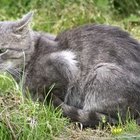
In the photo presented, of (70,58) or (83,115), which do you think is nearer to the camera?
(83,115)

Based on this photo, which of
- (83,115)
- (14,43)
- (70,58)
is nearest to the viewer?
(83,115)

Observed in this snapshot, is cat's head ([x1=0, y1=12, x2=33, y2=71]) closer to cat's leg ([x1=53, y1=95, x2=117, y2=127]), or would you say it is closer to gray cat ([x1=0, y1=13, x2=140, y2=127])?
gray cat ([x1=0, y1=13, x2=140, y2=127])

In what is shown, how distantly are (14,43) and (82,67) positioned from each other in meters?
0.70

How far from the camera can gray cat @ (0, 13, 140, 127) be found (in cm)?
534

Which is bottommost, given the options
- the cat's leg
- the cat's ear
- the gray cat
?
the cat's leg

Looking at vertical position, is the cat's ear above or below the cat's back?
above

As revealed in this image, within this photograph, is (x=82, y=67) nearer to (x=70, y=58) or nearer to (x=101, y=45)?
(x=70, y=58)

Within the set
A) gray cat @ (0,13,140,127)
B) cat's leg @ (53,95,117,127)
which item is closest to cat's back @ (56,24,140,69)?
gray cat @ (0,13,140,127)

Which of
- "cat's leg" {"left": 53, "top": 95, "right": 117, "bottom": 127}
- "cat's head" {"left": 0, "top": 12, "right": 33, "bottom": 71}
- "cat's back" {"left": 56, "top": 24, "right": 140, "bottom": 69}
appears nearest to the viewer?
"cat's leg" {"left": 53, "top": 95, "right": 117, "bottom": 127}

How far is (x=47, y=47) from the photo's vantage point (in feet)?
18.7

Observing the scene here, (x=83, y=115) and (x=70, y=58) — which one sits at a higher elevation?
(x=70, y=58)

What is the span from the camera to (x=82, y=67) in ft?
18.2

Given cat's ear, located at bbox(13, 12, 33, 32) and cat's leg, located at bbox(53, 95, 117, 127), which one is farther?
cat's ear, located at bbox(13, 12, 33, 32)

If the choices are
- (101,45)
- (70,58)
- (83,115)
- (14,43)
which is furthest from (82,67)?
(14,43)
